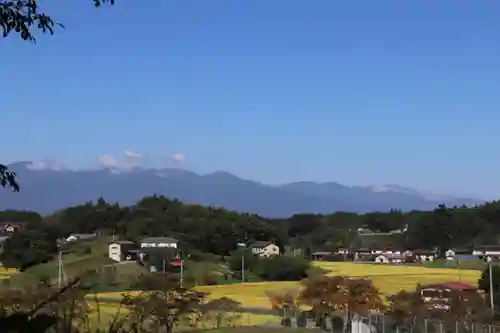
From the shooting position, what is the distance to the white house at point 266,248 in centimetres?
5384

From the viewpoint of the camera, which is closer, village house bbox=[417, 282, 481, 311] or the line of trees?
the line of trees

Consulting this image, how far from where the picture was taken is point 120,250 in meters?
48.6

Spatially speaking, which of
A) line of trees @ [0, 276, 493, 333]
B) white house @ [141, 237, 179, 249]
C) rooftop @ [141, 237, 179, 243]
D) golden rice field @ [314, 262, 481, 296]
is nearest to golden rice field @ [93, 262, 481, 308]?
golden rice field @ [314, 262, 481, 296]

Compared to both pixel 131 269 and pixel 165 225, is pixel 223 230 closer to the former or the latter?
pixel 165 225

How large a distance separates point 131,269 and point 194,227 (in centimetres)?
1384

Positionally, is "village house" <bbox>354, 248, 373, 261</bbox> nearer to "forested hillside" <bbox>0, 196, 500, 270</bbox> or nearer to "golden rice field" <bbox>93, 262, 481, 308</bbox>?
"forested hillside" <bbox>0, 196, 500, 270</bbox>

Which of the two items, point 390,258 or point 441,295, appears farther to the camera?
point 390,258

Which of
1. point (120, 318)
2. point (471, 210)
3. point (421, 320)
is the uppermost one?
point (471, 210)

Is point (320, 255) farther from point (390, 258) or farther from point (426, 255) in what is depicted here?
point (426, 255)

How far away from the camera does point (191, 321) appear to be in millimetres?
20750

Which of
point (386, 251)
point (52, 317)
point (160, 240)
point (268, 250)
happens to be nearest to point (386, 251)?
point (386, 251)

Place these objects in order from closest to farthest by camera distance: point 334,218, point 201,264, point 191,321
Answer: point 191,321, point 201,264, point 334,218

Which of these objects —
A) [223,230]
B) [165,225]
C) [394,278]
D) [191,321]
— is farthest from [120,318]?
[165,225]

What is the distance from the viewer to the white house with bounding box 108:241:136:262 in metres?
47.1
